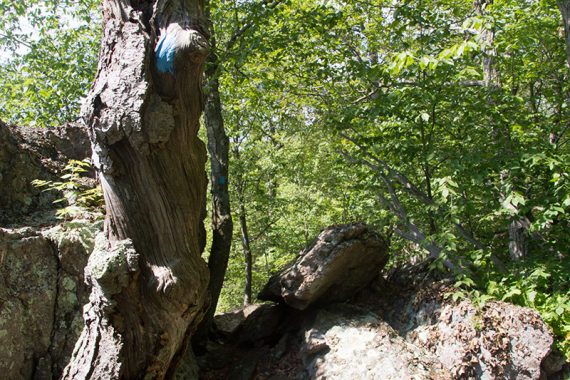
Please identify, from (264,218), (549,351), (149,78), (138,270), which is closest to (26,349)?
(138,270)

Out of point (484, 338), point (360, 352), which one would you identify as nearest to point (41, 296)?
point (360, 352)

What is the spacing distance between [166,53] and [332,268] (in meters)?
3.83

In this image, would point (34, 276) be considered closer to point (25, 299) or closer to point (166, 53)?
point (25, 299)

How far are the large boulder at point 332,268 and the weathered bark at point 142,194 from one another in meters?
2.65

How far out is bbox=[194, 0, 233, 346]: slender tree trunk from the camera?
702 cm

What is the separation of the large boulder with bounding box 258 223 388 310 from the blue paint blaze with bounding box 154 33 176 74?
3.62 metres

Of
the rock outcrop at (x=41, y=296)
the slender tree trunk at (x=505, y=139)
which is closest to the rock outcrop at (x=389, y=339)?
the slender tree trunk at (x=505, y=139)

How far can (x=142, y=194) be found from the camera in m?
3.67

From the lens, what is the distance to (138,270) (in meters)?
3.56

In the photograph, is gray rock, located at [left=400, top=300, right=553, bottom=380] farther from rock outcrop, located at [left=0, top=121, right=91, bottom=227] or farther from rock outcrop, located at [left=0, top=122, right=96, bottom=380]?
rock outcrop, located at [left=0, top=121, right=91, bottom=227]

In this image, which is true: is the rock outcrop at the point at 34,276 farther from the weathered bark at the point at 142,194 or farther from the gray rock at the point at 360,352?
the gray rock at the point at 360,352

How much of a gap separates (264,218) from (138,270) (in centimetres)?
873

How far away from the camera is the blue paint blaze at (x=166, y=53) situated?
3570 millimetres

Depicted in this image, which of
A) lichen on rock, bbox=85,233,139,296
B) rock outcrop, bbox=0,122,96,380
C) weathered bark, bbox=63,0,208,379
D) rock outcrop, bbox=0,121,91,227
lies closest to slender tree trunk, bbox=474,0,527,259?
weathered bark, bbox=63,0,208,379
